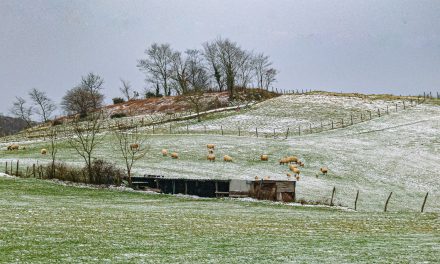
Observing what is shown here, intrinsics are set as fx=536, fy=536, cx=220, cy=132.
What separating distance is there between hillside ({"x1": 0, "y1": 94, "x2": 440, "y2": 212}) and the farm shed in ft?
8.95

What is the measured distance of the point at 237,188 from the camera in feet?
162

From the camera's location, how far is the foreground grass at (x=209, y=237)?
57.7ft

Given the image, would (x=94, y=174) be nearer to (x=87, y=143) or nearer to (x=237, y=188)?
(x=237, y=188)

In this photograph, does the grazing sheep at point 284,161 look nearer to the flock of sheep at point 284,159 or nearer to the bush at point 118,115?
the flock of sheep at point 284,159

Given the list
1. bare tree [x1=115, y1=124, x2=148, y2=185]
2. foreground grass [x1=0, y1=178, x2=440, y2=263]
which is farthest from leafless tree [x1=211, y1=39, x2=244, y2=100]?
foreground grass [x1=0, y1=178, x2=440, y2=263]

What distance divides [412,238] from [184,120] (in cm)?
8848

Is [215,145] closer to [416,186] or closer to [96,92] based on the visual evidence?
[416,186]

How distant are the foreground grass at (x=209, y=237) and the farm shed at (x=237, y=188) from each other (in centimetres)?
1159

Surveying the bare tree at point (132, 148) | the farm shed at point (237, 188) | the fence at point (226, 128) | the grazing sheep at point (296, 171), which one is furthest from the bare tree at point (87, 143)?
the grazing sheep at point (296, 171)

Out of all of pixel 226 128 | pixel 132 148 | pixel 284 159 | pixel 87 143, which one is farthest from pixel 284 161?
pixel 226 128

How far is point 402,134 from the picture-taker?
88.4 meters

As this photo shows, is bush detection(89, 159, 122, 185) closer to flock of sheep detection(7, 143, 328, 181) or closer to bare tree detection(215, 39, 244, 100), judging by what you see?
flock of sheep detection(7, 143, 328, 181)

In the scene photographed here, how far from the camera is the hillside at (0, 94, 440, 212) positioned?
189ft

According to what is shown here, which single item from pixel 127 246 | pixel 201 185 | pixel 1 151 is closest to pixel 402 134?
pixel 201 185
